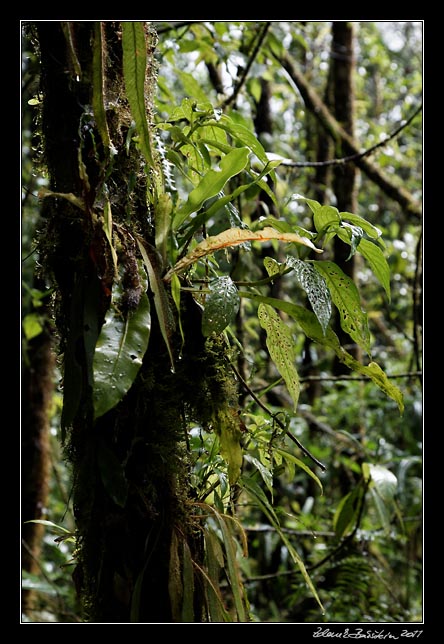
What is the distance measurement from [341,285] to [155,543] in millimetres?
356

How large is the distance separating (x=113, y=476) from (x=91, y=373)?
4.3 inches

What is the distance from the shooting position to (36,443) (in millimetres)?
2113

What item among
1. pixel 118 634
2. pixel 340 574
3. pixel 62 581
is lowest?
pixel 62 581

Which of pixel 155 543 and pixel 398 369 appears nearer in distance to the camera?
pixel 155 543

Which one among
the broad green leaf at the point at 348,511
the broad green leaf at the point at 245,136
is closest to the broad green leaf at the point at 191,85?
the broad green leaf at the point at 245,136

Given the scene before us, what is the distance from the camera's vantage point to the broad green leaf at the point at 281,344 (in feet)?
2.44

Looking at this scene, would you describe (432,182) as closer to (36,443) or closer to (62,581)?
(36,443)

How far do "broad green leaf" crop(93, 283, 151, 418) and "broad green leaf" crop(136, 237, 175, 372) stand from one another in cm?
1

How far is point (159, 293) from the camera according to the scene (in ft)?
2.07

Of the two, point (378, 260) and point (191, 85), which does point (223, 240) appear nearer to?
point (378, 260)

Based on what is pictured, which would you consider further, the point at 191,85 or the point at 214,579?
the point at 191,85

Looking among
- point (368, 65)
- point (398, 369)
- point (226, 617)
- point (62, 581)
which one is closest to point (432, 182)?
point (226, 617)

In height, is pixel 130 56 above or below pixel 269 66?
A: below
